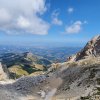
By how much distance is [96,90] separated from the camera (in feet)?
179

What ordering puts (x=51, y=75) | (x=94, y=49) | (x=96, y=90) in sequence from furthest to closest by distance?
(x=94, y=49), (x=51, y=75), (x=96, y=90)

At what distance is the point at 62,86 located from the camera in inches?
2913

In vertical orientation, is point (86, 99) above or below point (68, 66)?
below

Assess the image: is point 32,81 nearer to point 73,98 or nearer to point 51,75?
point 51,75

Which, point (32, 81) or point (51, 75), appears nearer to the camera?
point (32, 81)

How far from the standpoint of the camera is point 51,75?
3551 inches

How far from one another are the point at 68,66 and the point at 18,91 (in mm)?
30503

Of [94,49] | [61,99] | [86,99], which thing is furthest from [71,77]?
[94,49]

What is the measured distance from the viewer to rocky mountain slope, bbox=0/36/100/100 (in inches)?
2295

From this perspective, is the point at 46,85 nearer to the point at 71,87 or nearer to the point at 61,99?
the point at 71,87

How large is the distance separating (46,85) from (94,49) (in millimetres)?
72730

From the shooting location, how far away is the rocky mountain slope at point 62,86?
2295 inches

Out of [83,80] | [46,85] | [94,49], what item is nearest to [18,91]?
[46,85]

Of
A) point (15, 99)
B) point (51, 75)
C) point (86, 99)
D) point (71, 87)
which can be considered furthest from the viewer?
point (51, 75)
